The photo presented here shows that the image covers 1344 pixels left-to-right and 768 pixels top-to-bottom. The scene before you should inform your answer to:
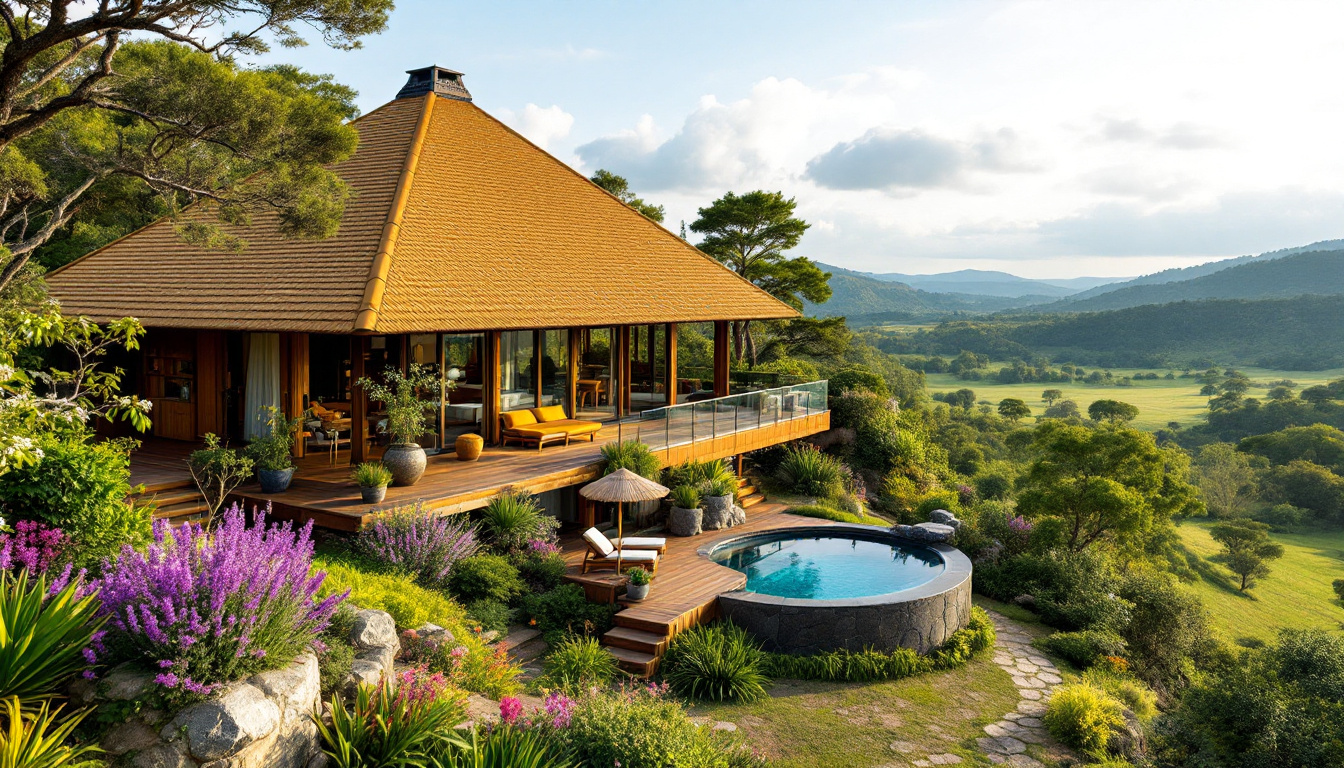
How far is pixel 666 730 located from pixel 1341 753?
22.3 ft

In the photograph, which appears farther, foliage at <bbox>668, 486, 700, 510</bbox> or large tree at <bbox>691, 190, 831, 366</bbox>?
large tree at <bbox>691, 190, 831, 366</bbox>

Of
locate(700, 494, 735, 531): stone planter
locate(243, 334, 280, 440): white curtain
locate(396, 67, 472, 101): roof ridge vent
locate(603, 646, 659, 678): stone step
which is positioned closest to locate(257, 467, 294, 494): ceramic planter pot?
locate(243, 334, 280, 440): white curtain

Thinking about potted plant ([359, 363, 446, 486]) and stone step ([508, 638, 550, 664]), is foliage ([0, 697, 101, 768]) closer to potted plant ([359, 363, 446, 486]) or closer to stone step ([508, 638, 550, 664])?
stone step ([508, 638, 550, 664])

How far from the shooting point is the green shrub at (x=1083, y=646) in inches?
492

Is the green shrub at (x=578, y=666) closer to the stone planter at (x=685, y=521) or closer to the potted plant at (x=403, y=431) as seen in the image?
the potted plant at (x=403, y=431)

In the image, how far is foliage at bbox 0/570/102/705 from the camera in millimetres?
5465

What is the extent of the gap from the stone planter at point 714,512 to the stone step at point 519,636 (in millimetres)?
5405

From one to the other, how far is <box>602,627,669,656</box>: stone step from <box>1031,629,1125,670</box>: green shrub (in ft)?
20.3

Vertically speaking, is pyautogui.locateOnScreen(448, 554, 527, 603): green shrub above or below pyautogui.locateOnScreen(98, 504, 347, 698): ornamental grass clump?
below

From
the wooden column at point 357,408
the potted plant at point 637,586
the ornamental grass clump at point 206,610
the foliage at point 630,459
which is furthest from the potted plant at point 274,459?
the ornamental grass clump at point 206,610

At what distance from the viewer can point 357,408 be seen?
1385cm

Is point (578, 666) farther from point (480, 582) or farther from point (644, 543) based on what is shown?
point (644, 543)

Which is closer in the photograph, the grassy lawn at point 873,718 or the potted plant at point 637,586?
the grassy lawn at point 873,718

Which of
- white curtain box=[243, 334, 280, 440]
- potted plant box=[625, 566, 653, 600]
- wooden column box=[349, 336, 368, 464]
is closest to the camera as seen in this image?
potted plant box=[625, 566, 653, 600]
